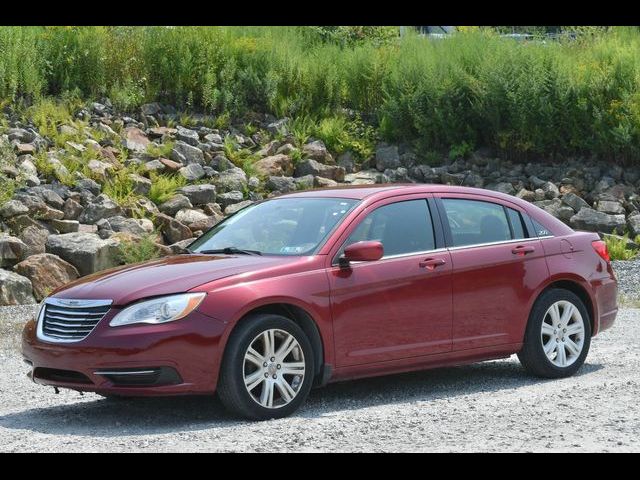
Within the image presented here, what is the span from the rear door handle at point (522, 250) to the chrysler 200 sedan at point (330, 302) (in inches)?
0.8

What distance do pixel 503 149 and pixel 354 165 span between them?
8.53ft

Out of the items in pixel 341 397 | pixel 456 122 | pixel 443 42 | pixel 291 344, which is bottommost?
pixel 341 397

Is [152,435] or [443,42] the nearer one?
[152,435]

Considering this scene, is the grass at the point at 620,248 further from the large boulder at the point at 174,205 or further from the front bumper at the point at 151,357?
the front bumper at the point at 151,357

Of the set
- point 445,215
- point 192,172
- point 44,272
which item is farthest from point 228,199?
point 445,215

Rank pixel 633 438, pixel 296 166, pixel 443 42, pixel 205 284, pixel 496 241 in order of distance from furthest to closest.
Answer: pixel 443 42
pixel 296 166
pixel 496 241
pixel 205 284
pixel 633 438

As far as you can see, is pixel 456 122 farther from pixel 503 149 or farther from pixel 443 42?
pixel 443 42

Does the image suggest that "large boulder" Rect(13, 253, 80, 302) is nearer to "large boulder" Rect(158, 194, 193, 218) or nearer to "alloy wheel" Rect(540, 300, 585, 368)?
"large boulder" Rect(158, 194, 193, 218)

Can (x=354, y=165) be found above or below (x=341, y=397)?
above

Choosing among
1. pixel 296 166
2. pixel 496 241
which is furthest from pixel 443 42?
pixel 496 241

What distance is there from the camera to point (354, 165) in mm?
19688

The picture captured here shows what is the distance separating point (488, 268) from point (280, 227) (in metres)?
1.67

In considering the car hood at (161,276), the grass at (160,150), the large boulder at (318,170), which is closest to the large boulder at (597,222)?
the large boulder at (318,170)

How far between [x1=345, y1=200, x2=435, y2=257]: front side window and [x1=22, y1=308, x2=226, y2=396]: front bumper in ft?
4.97
